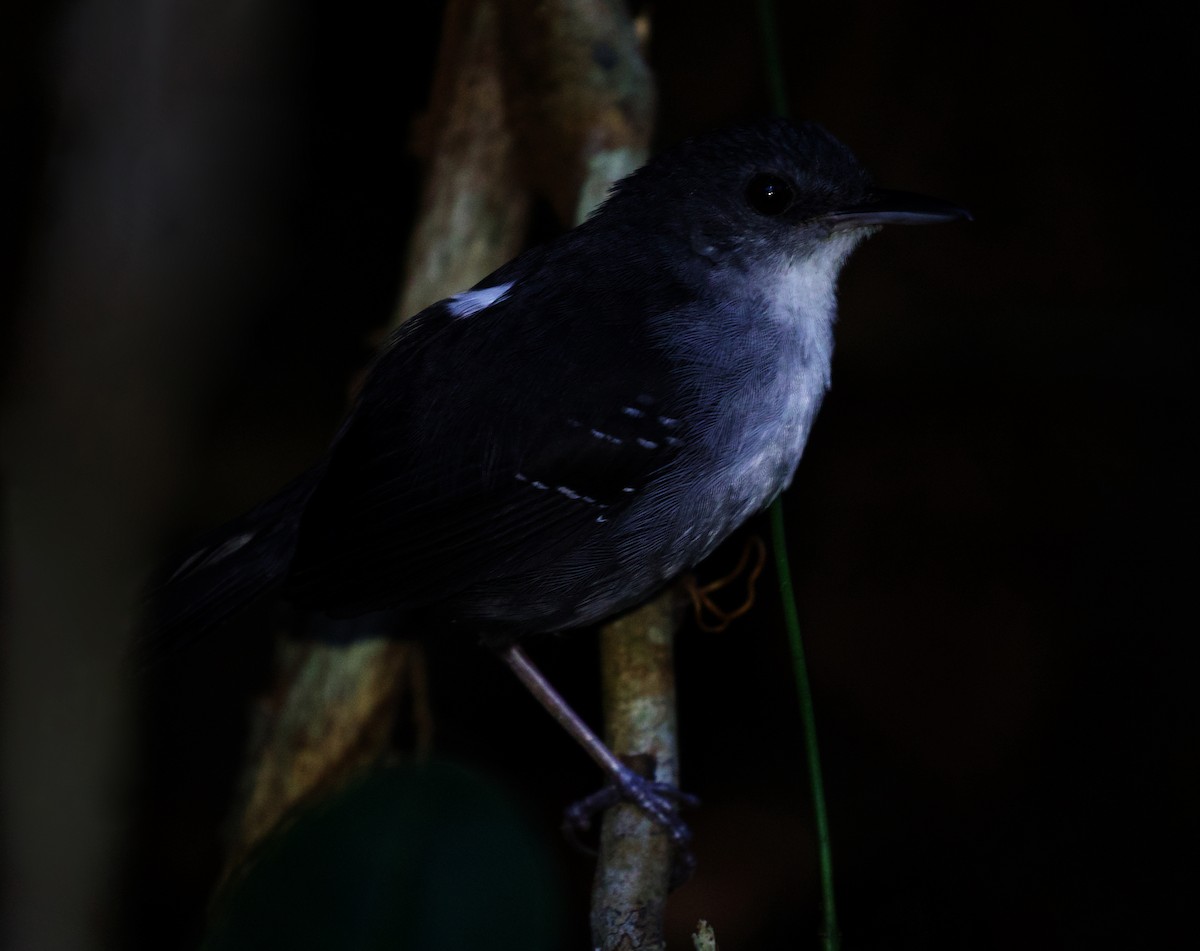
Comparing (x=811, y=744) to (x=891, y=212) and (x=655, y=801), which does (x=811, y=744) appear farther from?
(x=891, y=212)

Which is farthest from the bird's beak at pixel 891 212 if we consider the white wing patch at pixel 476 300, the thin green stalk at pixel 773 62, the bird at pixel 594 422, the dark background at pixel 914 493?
the dark background at pixel 914 493

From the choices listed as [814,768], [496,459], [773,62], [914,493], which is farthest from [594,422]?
[914,493]

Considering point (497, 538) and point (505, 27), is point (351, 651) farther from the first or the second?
point (505, 27)

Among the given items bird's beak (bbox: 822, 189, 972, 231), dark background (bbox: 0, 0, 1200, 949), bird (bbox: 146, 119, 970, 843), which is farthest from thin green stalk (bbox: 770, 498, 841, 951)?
dark background (bbox: 0, 0, 1200, 949)

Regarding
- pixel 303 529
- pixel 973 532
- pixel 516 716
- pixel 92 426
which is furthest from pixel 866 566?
pixel 92 426

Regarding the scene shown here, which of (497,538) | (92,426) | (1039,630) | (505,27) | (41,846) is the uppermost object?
(505,27)

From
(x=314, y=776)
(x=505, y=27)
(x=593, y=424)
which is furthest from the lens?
(x=505, y=27)
